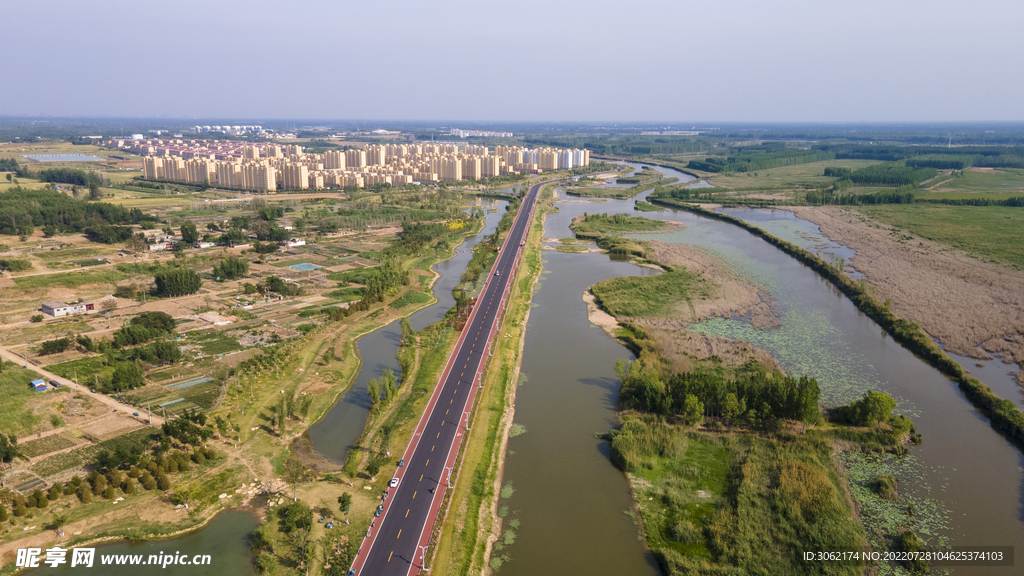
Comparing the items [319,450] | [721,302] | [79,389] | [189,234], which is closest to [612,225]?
[721,302]

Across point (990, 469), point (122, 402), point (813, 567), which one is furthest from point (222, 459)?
point (990, 469)

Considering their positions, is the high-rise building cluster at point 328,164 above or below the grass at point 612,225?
above

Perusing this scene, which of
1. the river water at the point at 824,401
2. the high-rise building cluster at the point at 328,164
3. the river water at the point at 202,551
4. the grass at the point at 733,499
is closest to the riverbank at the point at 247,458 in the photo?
the river water at the point at 202,551

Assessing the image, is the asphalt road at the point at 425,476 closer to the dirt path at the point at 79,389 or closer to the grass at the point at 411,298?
the grass at the point at 411,298

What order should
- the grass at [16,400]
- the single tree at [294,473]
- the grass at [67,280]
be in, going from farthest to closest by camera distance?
the grass at [67,280]
the grass at [16,400]
the single tree at [294,473]

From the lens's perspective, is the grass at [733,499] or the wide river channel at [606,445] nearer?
the grass at [733,499]

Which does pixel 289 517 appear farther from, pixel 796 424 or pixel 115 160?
pixel 115 160
